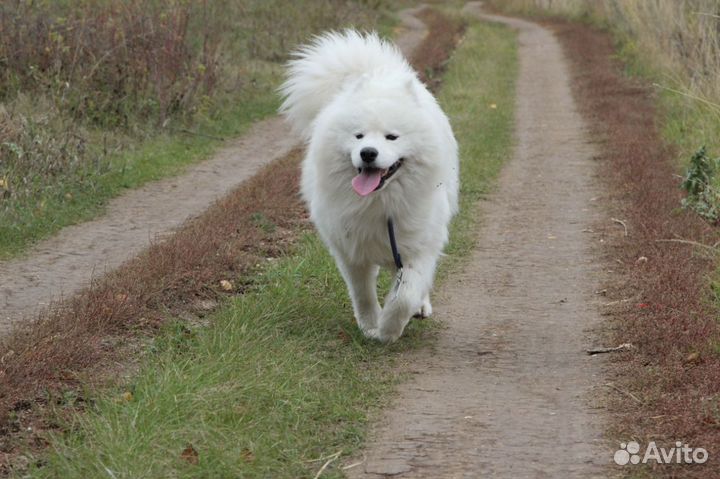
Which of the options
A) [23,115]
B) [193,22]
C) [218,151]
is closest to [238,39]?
[193,22]

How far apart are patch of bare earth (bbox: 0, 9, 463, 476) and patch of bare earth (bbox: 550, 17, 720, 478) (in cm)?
231

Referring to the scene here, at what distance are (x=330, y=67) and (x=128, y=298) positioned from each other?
174 centimetres

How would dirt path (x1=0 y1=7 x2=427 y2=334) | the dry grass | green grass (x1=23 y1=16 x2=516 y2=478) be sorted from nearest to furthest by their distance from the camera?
green grass (x1=23 y1=16 x2=516 y2=478) → dirt path (x1=0 y1=7 x2=427 y2=334) → the dry grass

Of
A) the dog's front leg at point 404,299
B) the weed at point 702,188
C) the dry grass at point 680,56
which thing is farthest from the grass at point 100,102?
the dry grass at point 680,56

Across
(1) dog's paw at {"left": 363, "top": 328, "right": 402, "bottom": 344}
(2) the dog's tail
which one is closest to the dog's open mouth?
(1) dog's paw at {"left": 363, "top": 328, "right": 402, "bottom": 344}

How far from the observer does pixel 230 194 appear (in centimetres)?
975

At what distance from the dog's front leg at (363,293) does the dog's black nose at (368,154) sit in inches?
31.5

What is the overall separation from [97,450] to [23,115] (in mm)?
7583

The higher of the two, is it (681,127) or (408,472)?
(408,472)

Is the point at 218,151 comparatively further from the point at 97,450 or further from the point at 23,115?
the point at 97,450

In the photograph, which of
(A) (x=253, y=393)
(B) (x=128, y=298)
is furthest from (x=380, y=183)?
(B) (x=128, y=298)

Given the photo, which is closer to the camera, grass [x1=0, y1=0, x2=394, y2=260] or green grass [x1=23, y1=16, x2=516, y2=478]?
green grass [x1=23, y1=16, x2=516, y2=478]

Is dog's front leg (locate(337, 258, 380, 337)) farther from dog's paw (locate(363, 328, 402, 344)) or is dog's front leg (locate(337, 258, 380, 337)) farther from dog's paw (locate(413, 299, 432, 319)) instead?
dog's paw (locate(413, 299, 432, 319))

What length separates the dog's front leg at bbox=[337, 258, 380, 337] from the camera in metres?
6.05
